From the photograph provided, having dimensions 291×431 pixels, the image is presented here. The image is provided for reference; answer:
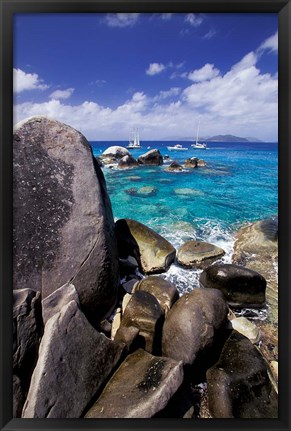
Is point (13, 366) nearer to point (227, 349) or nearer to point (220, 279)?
point (227, 349)

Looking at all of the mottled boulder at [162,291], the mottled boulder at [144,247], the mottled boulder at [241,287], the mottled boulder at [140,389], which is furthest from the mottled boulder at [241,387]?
the mottled boulder at [144,247]

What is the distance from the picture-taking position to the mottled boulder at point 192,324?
2.85m

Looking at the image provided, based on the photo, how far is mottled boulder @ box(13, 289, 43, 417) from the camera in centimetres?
221

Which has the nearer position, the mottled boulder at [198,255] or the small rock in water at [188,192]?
the mottled boulder at [198,255]

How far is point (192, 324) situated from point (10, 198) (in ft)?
7.84

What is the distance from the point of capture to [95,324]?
3387 mm

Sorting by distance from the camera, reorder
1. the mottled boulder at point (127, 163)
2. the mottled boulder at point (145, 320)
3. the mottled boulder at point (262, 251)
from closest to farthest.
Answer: the mottled boulder at point (145, 320) < the mottled boulder at point (262, 251) < the mottled boulder at point (127, 163)

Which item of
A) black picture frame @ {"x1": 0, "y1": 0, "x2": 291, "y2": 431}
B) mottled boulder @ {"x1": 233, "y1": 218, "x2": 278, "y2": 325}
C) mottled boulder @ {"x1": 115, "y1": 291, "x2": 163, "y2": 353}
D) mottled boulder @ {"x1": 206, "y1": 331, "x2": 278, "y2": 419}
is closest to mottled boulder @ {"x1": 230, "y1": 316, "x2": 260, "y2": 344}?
mottled boulder @ {"x1": 206, "y1": 331, "x2": 278, "y2": 419}

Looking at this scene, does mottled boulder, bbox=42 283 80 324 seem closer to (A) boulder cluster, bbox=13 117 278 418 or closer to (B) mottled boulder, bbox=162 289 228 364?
(A) boulder cluster, bbox=13 117 278 418

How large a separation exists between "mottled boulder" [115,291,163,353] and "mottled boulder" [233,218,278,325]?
228 cm

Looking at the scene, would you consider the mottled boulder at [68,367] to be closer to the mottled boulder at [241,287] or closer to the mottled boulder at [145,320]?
the mottled boulder at [145,320]

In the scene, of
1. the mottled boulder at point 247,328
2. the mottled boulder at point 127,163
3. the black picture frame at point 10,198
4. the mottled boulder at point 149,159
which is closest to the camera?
the black picture frame at point 10,198
